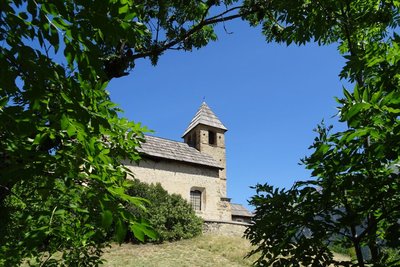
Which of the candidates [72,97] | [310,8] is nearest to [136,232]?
[72,97]

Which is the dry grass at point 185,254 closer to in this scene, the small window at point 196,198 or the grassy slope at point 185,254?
the grassy slope at point 185,254

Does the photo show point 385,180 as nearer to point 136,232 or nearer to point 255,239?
point 255,239

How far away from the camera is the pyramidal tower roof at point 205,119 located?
1117 inches

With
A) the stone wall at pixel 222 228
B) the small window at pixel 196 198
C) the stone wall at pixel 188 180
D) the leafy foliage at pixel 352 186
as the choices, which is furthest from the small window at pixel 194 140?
the leafy foliage at pixel 352 186

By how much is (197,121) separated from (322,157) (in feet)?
85.8

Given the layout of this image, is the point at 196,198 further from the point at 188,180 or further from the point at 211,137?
the point at 211,137

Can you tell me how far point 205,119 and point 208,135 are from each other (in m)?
1.36

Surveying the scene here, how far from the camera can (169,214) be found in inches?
723

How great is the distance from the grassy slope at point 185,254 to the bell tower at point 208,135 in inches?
435

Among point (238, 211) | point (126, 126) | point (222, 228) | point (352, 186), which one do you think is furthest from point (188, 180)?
point (352, 186)

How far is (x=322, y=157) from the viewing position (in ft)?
7.51

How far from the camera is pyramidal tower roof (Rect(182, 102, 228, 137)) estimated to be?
28359 mm

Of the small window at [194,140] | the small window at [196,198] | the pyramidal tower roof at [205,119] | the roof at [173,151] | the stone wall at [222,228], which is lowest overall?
the stone wall at [222,228]

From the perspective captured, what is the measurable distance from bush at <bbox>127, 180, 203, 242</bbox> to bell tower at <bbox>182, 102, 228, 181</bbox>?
823 centimetres
